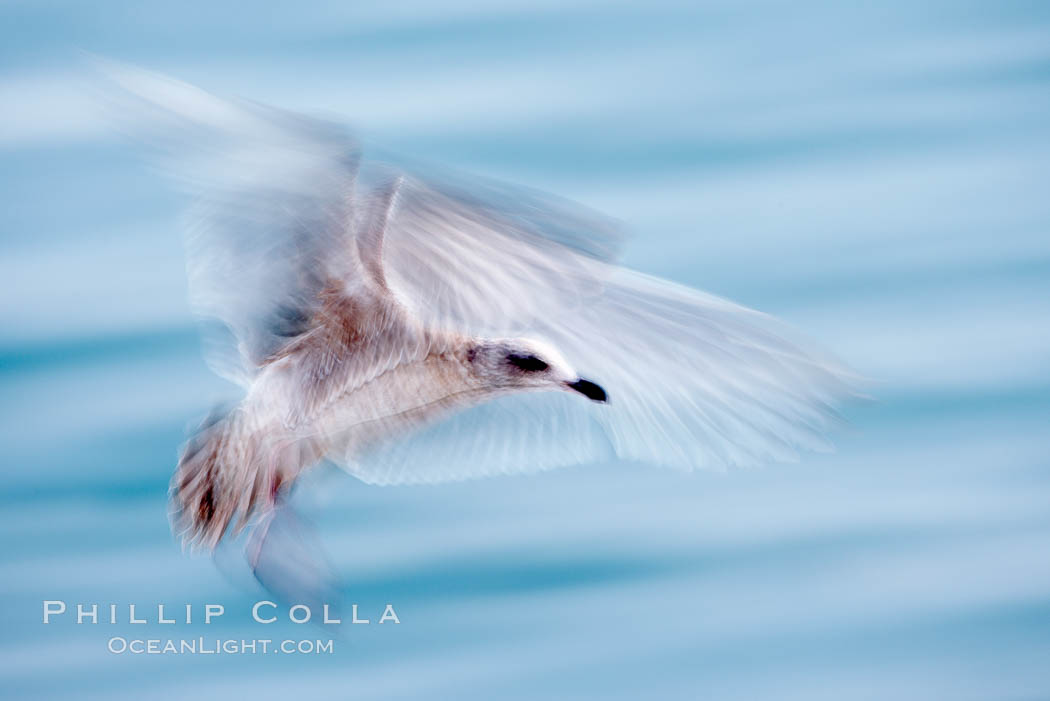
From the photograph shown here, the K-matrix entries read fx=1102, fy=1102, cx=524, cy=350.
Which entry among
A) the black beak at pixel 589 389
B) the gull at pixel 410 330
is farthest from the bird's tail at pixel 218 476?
the black beak at pixel 589 389

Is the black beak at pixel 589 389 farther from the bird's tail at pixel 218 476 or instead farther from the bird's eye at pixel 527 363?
the bird's tail at pixel 218 476

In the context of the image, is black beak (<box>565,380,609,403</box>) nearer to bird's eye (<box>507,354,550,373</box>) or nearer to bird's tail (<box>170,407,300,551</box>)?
bird's eye (<box>507,354,550,373</box>)

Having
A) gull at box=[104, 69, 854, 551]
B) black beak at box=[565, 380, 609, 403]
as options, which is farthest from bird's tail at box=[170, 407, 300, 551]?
black beak at box=[565, 380, 609, 403]

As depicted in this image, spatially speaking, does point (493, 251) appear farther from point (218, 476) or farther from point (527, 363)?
point (218, 476)

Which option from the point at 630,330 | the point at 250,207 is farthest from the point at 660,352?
the point at 250,207

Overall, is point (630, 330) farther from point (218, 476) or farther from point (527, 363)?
A: point (218, 476)
